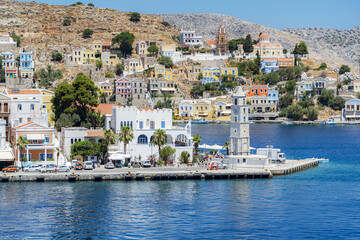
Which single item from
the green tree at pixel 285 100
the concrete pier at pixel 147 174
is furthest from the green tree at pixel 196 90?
the concrete pier at pixel 147 174

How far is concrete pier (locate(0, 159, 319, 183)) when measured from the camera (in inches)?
2605

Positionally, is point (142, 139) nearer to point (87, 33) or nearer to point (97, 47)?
point (97, 47)

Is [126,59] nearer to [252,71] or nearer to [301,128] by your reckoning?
[252,71]

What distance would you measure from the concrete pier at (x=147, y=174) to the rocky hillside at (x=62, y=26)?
105 m

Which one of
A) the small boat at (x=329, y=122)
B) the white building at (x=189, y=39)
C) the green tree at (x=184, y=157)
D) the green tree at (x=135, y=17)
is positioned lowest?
the green tree at (x=184, y=157)

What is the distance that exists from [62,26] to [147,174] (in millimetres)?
127796

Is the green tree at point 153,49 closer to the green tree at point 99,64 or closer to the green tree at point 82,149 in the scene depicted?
the green tree at point 99,64

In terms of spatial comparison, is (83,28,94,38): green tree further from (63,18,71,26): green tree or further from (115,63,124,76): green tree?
(115,63,124,76): green tree

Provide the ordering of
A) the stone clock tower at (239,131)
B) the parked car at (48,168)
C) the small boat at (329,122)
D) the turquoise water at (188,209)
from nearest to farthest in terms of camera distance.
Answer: the turquoise water at (188,209)
the parked car at (48,168)
the stone clock tower at (239,131)
the small boat at (329,122)

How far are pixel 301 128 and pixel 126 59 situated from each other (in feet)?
157

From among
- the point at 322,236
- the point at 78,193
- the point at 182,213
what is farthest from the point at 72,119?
the point at 322,236

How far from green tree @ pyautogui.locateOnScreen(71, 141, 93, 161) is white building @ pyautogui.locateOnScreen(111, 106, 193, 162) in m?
3.01

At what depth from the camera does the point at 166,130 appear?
244ft

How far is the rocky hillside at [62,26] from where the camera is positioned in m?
177
